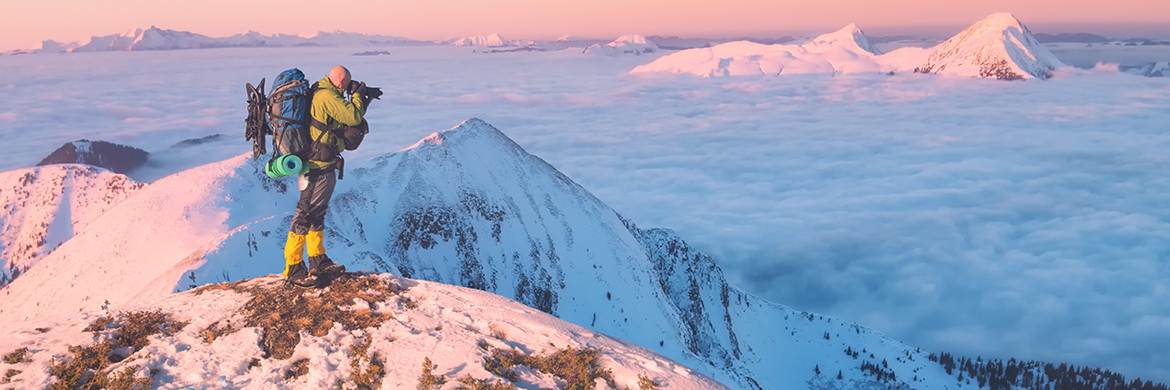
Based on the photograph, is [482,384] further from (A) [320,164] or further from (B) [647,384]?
(A) [320,164]

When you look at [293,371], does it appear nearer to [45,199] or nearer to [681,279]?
[681,279]

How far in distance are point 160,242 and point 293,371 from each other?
5083cm

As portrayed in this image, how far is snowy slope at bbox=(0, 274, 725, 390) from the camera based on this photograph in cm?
979

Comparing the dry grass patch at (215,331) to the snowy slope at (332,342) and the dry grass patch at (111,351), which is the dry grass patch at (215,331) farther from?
the dry grass patch at (111,351)

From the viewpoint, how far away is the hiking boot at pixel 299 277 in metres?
13.1

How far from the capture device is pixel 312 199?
13.4 meters

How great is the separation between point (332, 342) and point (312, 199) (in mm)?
3982

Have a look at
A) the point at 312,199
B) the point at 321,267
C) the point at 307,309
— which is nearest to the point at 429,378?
the point at 307,309

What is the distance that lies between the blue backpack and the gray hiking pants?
784 mm

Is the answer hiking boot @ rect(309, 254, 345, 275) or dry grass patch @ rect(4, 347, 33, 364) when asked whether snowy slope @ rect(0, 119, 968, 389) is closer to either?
hiking boot @ rect(309, 254, 345, 275)

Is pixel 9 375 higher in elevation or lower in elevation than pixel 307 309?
lower

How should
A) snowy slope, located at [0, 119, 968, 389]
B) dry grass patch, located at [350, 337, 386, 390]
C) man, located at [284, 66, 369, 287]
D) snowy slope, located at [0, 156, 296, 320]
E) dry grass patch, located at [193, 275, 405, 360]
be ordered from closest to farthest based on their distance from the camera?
dry grass patch, located at [350, 337, 386, 390], dry grass patch, located at [193, 275, 405, 360], man, located at [284, 66, 369, 287], snowy slope, located at [0, 156, 296, 320], snowy slope, located at [0, 119, 968, 389]

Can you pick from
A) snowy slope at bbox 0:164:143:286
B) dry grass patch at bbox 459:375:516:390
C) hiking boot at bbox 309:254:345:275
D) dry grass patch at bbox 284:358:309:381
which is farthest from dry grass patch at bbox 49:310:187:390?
snowy slope at bbox 0:164:143:286

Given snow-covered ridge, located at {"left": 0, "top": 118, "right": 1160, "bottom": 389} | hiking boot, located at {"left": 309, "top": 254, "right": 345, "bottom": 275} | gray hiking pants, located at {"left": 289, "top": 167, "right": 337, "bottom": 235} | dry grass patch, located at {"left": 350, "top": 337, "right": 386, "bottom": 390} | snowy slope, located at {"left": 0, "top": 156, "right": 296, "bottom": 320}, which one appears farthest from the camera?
snowy slope, located at {"left": 0, "top": 156, "right": 296, "bottom": 320}
